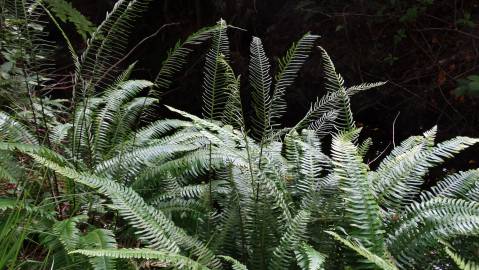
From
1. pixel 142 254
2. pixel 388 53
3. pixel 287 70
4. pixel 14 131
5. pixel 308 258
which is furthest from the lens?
pixel 388 53

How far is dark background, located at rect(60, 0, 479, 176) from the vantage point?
4.85 meters

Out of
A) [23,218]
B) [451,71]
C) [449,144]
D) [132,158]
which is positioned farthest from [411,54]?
[23,218]

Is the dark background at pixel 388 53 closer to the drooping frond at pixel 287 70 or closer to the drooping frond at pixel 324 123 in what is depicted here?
the drooping frond at pixel 324 123

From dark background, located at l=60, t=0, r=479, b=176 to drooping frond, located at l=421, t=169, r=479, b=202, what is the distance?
245 centimetres

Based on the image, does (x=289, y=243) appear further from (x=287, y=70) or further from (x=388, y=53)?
(x=388, y=53)

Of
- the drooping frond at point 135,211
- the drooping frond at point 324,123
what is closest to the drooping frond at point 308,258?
the drooping frond at point 135,211

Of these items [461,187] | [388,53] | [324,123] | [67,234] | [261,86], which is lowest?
[388,53]

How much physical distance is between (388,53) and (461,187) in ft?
10.8

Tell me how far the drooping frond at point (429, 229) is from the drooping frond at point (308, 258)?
290 mm

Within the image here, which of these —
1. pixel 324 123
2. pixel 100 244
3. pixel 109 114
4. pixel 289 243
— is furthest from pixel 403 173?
pixel 109 114

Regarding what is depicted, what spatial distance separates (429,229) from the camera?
5.95ft

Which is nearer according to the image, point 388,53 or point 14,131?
point 14,131

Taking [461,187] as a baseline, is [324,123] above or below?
below

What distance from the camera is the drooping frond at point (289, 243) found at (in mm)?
1799
